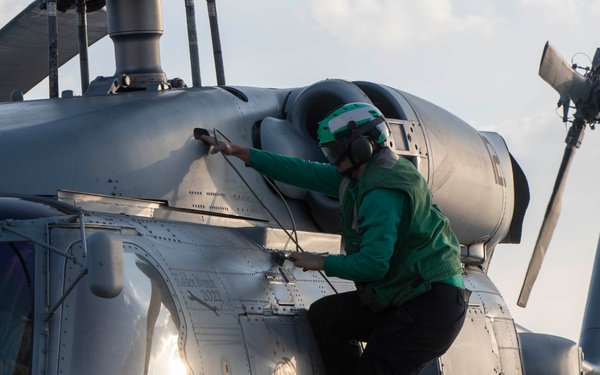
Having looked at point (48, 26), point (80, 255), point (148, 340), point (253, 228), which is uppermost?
point (48, 26)

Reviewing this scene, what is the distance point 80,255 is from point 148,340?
43 cm

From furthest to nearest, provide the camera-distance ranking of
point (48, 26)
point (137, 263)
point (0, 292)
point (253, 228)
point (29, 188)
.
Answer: point (48, 26), point (253, 228), point (29, 188), point (137, 263), point (0, 292)

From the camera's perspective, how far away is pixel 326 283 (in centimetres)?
623

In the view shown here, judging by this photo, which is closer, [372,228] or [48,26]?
[372,228]

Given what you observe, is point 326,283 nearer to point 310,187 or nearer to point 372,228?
point 310,187

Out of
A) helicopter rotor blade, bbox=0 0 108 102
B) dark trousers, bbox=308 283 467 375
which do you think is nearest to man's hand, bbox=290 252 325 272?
dark trousers, bbox=308 283 467 375

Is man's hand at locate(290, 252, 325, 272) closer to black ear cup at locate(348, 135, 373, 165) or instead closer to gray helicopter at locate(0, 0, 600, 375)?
gray helicopter at locate(0, 0, 600, 375)

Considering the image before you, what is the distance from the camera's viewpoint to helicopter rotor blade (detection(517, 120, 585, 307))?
9469 mm

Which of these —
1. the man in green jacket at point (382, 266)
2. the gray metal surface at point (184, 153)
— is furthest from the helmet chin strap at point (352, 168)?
the gray metal surface at point (184, 153)

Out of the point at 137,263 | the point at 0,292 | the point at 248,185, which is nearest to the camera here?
the point at 0,292

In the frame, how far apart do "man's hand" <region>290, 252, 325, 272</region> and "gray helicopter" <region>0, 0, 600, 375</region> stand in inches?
10.5

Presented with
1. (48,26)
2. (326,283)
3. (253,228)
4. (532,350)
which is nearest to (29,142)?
(253,228)

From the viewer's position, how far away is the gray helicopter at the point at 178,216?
15.1 ft

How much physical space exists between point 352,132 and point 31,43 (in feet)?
12.4
